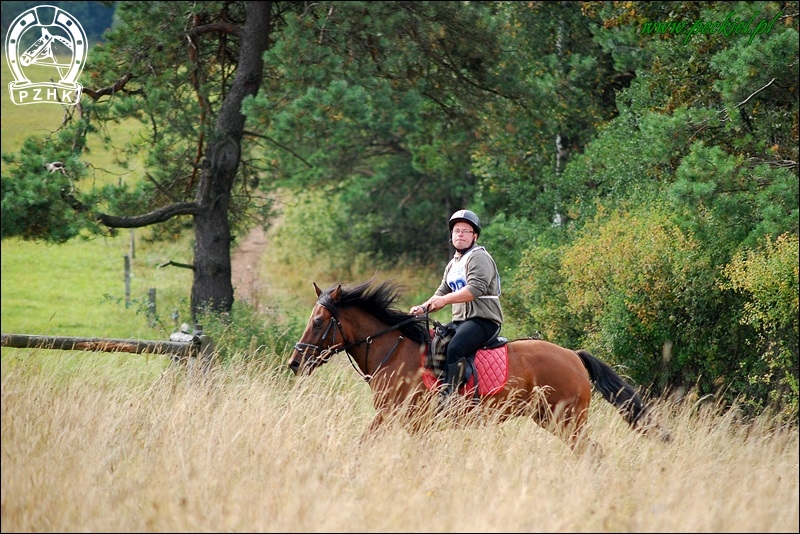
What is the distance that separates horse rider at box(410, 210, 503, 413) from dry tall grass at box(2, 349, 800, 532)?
689 mm

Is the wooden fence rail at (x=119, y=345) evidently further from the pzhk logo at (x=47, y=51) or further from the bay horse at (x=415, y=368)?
the pzhk logo at (x=47, y=51)

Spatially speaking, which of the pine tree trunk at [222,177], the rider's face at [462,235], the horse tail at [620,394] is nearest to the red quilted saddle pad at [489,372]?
the horse tail at [620,394]

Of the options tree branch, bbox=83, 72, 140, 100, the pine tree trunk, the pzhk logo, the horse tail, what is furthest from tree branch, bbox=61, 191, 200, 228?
the horse tail

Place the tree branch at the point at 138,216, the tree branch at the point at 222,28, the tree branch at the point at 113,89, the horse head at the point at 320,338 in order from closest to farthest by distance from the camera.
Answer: the horse head at the point at 320,338
the tree branch at the point at 138,216
the tree branch at the point at 113,89
the tree branch at the point at 222,28

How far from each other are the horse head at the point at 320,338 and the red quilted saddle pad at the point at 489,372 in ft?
2.84

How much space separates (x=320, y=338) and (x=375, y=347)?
54cm

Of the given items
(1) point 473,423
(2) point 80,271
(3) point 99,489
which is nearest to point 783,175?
(1) point 473,423

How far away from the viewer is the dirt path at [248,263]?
26.5 meters

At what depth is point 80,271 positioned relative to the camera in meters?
30.5

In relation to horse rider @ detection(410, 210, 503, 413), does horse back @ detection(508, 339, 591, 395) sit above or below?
below

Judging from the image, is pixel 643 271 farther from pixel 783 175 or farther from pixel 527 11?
pixel 527 11

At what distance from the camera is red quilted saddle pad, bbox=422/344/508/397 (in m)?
7.20

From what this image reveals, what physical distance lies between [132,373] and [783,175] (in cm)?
731

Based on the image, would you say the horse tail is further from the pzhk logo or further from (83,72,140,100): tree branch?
(83,72,140,100): tree branch
